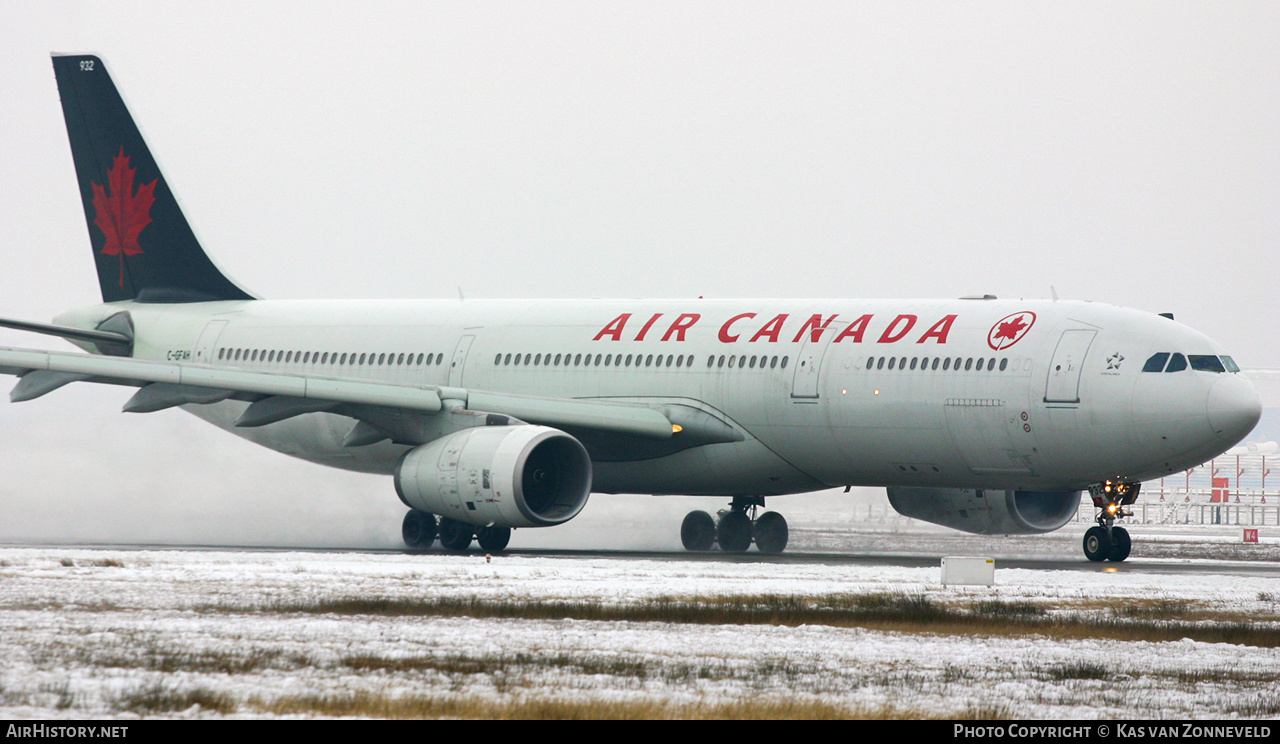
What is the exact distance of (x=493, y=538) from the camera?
A: 25250mm

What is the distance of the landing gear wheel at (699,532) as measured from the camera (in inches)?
1149

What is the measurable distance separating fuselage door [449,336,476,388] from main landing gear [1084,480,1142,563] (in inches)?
424

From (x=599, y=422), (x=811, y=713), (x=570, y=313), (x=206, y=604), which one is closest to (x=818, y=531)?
(x=570, y=313)

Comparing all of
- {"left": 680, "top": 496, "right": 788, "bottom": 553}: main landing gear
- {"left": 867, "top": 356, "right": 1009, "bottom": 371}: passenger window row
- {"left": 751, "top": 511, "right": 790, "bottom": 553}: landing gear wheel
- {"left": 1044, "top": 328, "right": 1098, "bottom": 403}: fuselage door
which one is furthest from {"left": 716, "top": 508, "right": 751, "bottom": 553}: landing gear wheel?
{"left": 1044, "top": 328, "right": 1098, "bottom": 403}: fuselage door

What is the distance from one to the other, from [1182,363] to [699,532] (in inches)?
383

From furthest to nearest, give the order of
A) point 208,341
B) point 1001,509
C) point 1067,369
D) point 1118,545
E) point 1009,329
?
point 208,341, point 1001,509, point 1118,545, point 1009,329, point 1067,369

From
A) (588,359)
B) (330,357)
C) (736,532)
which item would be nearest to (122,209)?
(330,357)

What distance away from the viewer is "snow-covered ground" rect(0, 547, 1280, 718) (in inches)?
390

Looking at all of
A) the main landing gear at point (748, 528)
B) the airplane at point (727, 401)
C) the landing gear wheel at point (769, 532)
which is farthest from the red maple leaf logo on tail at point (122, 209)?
the landing gear wheel at point (769, 532)

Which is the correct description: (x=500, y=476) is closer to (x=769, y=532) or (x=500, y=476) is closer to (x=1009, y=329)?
(x=769, y=532)

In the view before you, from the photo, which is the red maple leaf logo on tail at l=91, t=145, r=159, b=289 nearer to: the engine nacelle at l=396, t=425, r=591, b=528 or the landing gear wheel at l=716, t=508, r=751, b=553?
the engine nacelle at l=396, t=425, r=591, b=528

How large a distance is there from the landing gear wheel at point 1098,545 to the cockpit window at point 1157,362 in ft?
9.43
